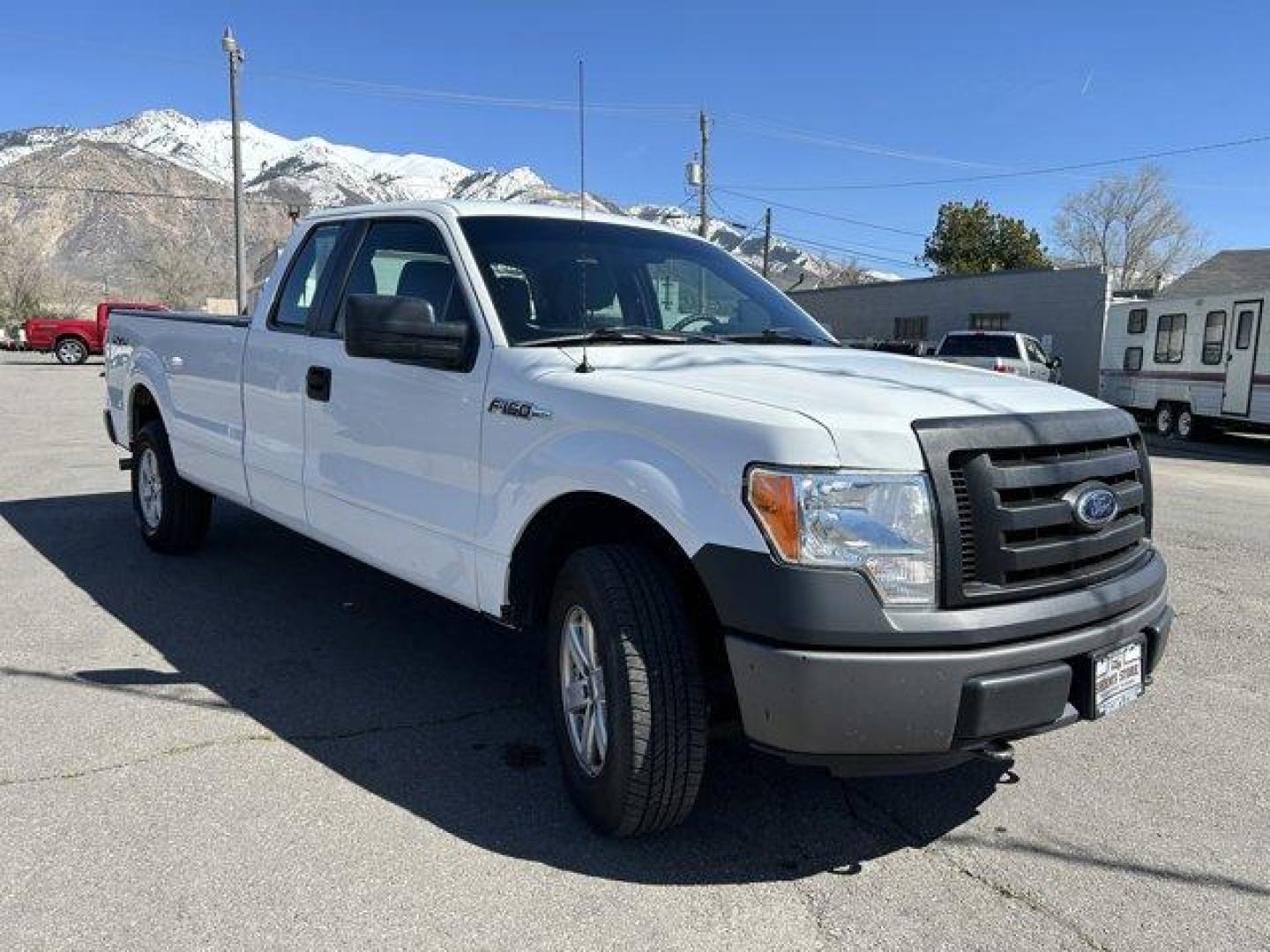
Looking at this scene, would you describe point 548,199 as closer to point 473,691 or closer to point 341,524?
point 341,524

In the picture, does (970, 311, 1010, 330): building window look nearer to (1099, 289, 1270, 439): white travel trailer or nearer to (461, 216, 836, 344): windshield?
(1099, 289, 1270, 439): white travel trailer

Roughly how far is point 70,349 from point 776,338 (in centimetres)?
3569

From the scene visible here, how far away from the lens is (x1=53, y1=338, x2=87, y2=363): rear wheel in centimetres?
3425

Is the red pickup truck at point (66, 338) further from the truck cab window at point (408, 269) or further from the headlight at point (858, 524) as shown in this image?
the headlight at point (858, 524)

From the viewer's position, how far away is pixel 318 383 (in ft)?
14.8

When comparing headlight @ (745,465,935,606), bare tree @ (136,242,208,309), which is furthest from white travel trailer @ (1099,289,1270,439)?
bare tree @ (136,242,208,309)

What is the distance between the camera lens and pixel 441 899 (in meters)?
2.84

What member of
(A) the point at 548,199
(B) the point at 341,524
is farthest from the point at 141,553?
(A) the point at 548,199

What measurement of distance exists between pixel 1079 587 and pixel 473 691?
2506 millimetres

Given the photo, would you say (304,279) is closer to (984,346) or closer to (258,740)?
(258,740)

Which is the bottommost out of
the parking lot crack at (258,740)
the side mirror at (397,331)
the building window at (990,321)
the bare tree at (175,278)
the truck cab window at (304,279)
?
the parking lot crack at (258,740)

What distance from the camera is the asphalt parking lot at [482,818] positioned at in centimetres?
277

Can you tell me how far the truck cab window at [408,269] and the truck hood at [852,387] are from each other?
2.62ft

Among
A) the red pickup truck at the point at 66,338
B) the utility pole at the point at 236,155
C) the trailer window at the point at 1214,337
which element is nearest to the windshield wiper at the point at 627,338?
the trailer window at the point at 1214,337
